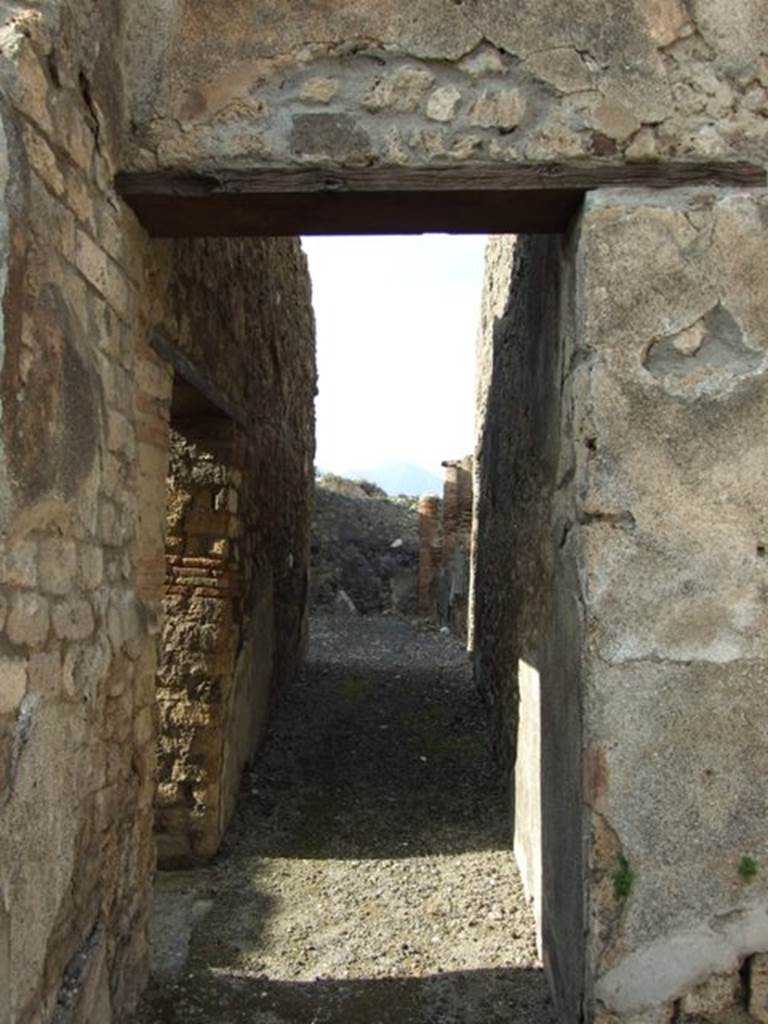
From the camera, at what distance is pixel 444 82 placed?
258 cm

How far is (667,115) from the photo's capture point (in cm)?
253

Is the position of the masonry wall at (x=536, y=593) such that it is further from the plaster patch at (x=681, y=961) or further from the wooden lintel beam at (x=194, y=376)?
the wooden lintel beam at (x=194, y=376)

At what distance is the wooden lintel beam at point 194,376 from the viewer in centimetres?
314

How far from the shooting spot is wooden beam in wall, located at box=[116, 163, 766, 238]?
99.7 inches

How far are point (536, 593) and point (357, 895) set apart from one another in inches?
62.6

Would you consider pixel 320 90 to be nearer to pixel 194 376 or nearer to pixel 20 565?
pixel 194 376

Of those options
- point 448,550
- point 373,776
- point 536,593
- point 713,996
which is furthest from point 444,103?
point 448,550

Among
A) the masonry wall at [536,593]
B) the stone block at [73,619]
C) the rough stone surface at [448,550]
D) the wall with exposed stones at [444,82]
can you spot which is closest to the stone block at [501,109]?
the wall with exposed stones at [444,82]

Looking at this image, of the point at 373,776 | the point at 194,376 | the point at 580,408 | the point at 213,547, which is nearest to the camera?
the point at 580,408

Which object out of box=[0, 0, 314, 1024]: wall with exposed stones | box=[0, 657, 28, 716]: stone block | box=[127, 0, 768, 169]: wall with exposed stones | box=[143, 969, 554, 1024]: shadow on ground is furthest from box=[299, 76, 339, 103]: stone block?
box=[143, 969, 554, 1024]: shadow on ground

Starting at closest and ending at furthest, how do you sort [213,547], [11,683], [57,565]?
[11,683], [57,565], [213,547]

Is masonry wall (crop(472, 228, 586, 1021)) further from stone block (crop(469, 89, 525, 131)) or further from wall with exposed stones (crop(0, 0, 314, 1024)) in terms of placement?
wall with exposed stones (crop(0, 0, 314, 1024))

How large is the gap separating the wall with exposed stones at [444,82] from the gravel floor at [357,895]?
9.29 feet

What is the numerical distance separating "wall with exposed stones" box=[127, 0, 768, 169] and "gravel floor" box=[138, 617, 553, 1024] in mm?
2831
